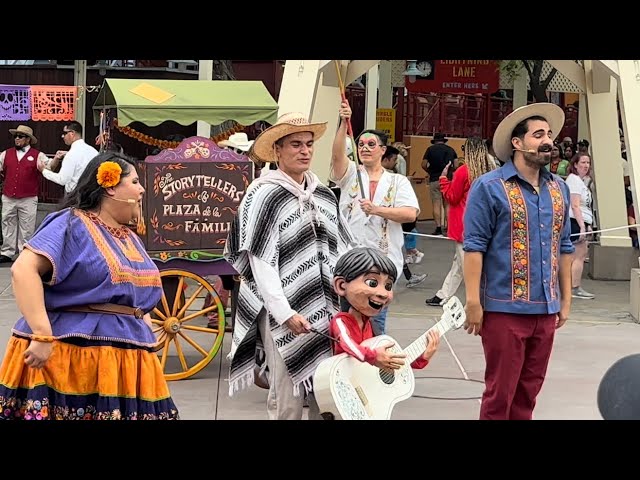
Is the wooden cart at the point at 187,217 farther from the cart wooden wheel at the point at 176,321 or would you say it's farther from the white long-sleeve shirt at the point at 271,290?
the white long-sleeve shirt at the point at 271,290

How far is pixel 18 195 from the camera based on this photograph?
45.8ft

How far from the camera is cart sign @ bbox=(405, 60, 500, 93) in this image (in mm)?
21094

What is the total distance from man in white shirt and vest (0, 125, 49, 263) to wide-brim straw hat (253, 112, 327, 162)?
8.74 m

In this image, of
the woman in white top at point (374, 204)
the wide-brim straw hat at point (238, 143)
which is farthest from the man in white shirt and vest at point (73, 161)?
the woman in white top at point (374, 204)

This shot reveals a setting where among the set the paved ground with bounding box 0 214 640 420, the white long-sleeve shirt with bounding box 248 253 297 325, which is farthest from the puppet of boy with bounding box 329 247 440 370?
the paved ground with bounding box 0 214 640 420

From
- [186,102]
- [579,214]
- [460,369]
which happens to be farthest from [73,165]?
[460,369]

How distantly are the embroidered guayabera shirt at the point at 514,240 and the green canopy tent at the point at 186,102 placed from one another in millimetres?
5033

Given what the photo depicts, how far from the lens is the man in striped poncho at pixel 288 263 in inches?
215

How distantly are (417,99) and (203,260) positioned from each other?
14526 millimetres

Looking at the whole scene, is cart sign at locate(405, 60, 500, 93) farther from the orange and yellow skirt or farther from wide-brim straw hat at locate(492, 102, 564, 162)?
the orange and yellow skirt

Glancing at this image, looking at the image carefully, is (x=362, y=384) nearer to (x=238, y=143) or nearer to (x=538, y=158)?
(x=538, y=158)

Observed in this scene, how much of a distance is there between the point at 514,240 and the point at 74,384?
7.49ft
